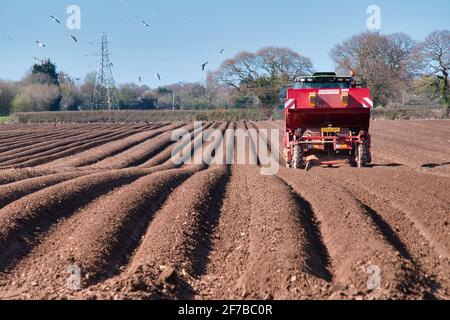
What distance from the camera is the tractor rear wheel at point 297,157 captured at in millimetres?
14698

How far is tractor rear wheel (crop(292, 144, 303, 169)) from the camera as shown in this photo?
14.7 metres

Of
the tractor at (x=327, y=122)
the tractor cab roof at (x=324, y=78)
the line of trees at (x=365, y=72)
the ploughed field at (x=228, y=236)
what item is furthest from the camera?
the line of trees at (x=365, y=72)

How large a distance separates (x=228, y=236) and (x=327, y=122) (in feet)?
24.1

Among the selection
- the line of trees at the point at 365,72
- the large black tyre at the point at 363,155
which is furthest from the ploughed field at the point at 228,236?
the line of trees at the point at 365,72

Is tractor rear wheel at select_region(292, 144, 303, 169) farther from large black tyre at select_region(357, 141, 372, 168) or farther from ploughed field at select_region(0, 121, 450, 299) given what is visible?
large black tyre at select_region(357, 141, 372, 168)

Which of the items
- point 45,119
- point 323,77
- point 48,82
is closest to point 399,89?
point 45,119

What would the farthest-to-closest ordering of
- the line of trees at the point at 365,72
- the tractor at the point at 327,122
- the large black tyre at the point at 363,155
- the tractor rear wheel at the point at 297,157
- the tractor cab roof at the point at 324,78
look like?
the line of trees at the point at 365,72, the tractor cab roof at the point at 324,78, the tractor rear wheel at the point at 297,157, the large black tyre at the point at 363,155, the tractor at the point at 327,122

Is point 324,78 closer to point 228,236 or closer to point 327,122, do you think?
point 327,122

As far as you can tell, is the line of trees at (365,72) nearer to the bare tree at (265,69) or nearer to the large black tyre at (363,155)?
the bare tree at (265,69)

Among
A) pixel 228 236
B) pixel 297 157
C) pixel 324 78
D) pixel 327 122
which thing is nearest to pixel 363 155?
pixel 327 122

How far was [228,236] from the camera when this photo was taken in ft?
26.1

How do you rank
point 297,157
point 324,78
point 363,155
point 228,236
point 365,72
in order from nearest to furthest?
point 228,236
point 363,155
point 297,157
point 324,78
point 365,72

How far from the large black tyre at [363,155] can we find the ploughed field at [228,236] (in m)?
1.04
